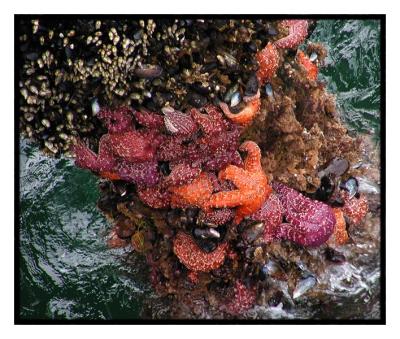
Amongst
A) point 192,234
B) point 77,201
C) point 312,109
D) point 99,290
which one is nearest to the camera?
point 192,234

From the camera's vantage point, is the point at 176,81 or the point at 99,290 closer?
the point at 176,81

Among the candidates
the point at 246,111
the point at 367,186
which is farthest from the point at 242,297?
the point at 246,111

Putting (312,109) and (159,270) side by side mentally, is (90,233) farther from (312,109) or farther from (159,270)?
(312,109)

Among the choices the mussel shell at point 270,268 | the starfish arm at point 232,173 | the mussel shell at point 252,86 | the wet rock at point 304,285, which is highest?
the mussel shell at point 252,86

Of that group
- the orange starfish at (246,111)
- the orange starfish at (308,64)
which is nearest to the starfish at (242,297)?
the orange starfish at (246,111)

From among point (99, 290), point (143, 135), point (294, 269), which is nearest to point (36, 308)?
point (99, 290)

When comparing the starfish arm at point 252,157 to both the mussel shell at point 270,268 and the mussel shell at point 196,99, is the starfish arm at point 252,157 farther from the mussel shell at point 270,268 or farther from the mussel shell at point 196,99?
the mussel shell at point 270,268

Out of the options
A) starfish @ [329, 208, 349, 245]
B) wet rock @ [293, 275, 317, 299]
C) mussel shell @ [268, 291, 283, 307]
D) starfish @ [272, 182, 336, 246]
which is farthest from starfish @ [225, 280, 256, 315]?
starfish @ [329, 208, 349, 245]
